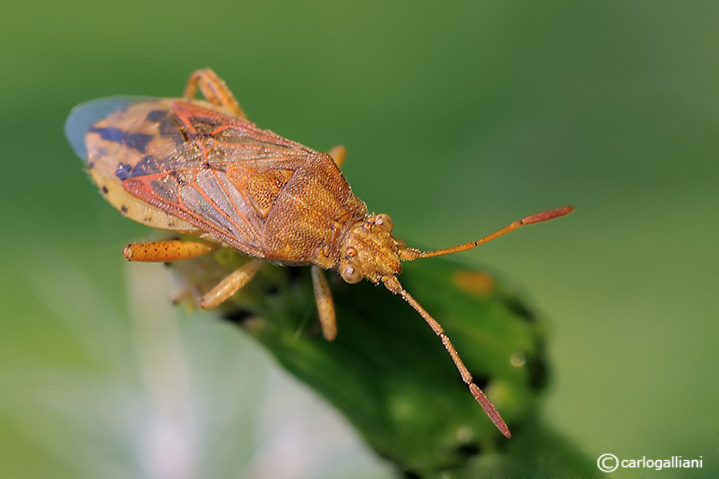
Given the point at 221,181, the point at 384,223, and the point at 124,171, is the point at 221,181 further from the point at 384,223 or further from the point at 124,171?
the point at 384,223

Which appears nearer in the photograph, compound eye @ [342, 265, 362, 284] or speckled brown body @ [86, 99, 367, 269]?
compound eye @ [342, 265, 362, 284]

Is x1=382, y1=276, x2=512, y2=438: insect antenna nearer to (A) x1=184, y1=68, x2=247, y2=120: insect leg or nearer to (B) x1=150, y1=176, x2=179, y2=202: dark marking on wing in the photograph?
(B) x1=150, y1=176, x2=179, y2=202: dark marking on wing

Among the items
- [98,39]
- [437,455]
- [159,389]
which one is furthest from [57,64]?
[437,455]

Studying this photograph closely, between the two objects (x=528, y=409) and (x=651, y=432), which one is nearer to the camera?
(x=528, y=409)

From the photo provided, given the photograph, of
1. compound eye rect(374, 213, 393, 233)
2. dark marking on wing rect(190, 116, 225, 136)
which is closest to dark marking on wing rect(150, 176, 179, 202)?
dark marking on wing rect(190, 116, 225, 136)

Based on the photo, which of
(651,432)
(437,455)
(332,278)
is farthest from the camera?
(651,432)

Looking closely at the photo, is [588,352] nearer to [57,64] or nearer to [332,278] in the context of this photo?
[332,278]

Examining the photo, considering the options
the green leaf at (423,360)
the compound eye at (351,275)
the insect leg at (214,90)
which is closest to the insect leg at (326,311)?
the green leaf at (423,360)
